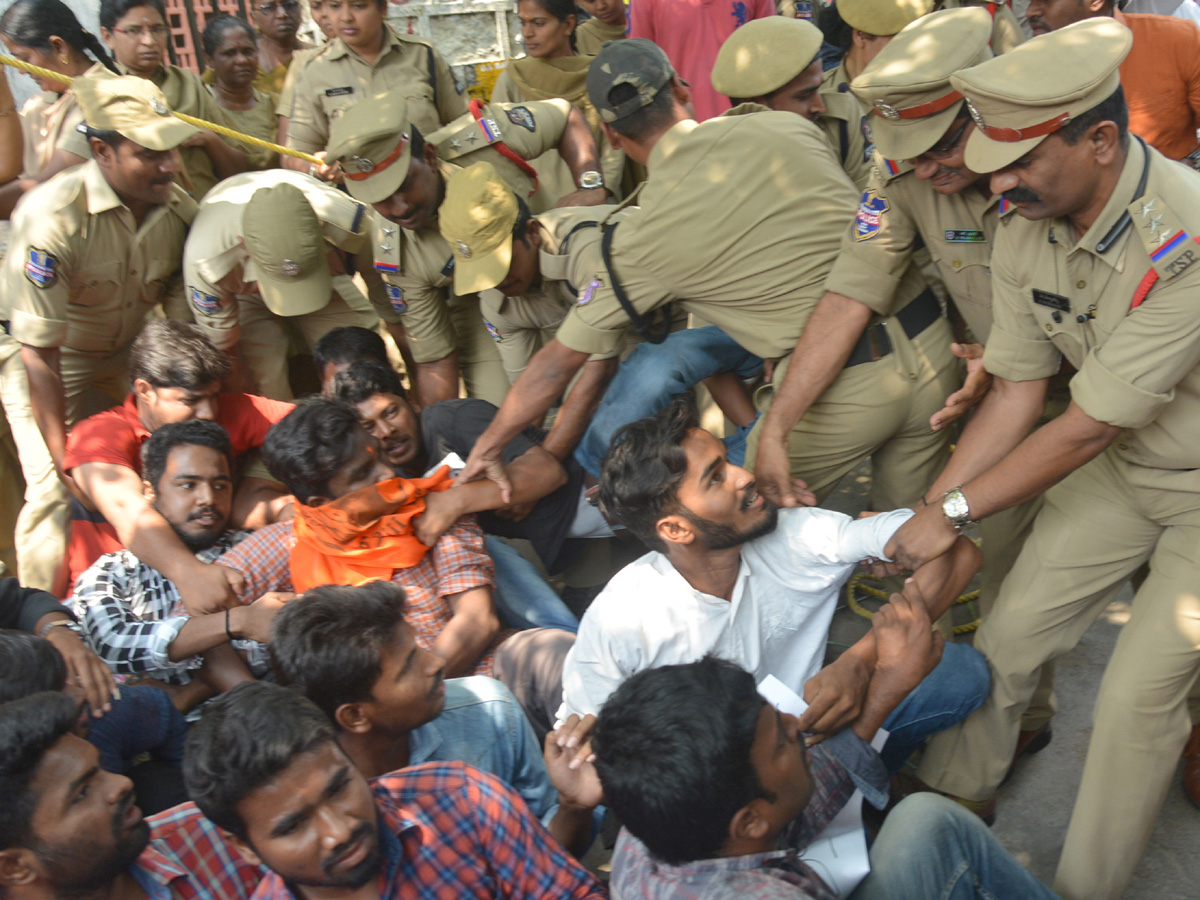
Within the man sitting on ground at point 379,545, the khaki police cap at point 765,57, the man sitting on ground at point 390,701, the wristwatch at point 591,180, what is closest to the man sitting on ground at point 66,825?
the man sitting on ground at point 390,701

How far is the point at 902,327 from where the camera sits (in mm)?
2895

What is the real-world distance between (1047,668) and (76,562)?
301 centimetres

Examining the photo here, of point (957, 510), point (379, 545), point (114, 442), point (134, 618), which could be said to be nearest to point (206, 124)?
point (114, 442)

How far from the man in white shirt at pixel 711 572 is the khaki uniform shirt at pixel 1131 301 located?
1.58ft

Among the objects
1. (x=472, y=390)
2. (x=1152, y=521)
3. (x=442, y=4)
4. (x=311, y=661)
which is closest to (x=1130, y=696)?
(x=1152, y=521)

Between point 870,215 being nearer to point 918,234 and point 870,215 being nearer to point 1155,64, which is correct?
point 918,234

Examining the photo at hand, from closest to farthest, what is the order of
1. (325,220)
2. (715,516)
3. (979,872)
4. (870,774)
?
(979,872) → (870,774) → (715,516) → (325,220)

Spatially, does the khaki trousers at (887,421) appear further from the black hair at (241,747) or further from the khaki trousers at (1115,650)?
the black hair at (241,747)

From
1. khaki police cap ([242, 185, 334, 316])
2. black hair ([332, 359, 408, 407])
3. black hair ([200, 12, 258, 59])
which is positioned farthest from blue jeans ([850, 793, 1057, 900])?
black hair ([200, 12, 258, 59])

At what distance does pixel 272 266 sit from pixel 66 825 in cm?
253

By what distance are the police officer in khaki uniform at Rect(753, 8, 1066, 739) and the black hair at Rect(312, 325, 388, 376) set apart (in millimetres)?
1584

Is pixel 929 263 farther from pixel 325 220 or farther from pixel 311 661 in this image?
pixel 325 220

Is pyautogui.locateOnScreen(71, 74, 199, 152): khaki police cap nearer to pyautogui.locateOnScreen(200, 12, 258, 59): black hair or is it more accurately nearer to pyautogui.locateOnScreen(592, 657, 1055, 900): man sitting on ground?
pyautogui.locateOnScreen(200, 12, 258, 59): black hair

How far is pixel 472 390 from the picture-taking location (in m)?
4.45
